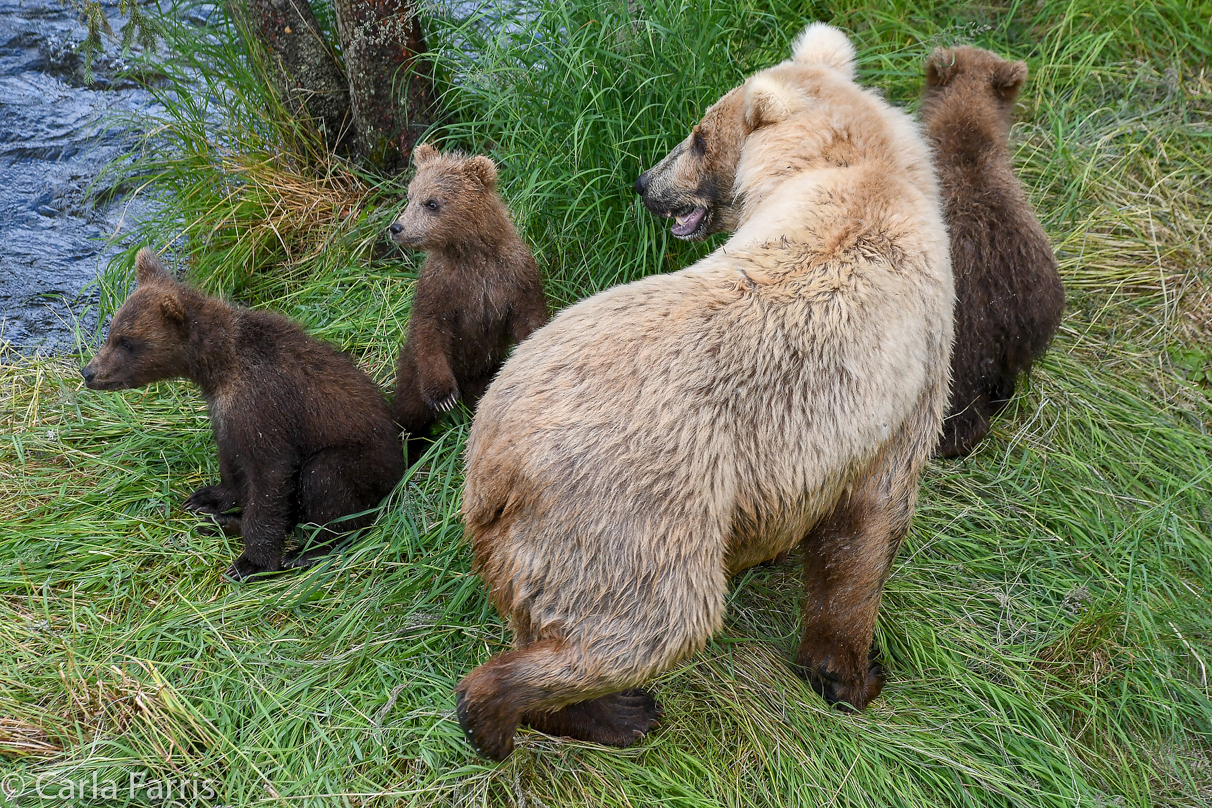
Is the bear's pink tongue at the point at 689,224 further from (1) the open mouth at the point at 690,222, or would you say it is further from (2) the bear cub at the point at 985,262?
(2) the bear cub at the point at 985,262

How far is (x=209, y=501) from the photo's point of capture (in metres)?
4.62

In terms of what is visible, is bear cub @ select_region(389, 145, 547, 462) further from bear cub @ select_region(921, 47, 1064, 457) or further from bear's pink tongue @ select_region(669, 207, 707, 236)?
bear cub @ select_region(921, 47, 1064, 457)

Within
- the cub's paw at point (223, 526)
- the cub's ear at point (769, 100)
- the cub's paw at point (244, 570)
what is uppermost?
the cub's ear at point (769, 100)

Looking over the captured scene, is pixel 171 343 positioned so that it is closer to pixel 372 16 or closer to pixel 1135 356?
pixel 372 16

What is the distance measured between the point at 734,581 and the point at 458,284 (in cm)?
188

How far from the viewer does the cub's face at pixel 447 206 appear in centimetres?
462

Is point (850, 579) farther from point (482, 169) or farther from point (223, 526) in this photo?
point (223, 526)

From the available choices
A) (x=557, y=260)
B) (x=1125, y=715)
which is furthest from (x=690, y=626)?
(x=557, y=260)

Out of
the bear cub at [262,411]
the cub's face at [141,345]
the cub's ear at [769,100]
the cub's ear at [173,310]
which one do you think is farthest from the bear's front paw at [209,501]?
the cub's ear at [769,100]

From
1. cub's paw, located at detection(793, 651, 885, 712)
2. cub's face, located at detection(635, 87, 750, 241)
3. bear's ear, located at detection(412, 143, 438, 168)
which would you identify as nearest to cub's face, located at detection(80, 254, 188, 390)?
A: bear's ear, located at detection(412, 143, 438, 168)

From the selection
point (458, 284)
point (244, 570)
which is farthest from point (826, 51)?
point (244, 570)

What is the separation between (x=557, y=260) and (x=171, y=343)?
1.97 m

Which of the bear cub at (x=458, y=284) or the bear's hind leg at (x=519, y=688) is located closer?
the bear's hind leg at (x=519, y=688)

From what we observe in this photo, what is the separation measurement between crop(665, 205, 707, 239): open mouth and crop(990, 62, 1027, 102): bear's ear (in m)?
1.88
